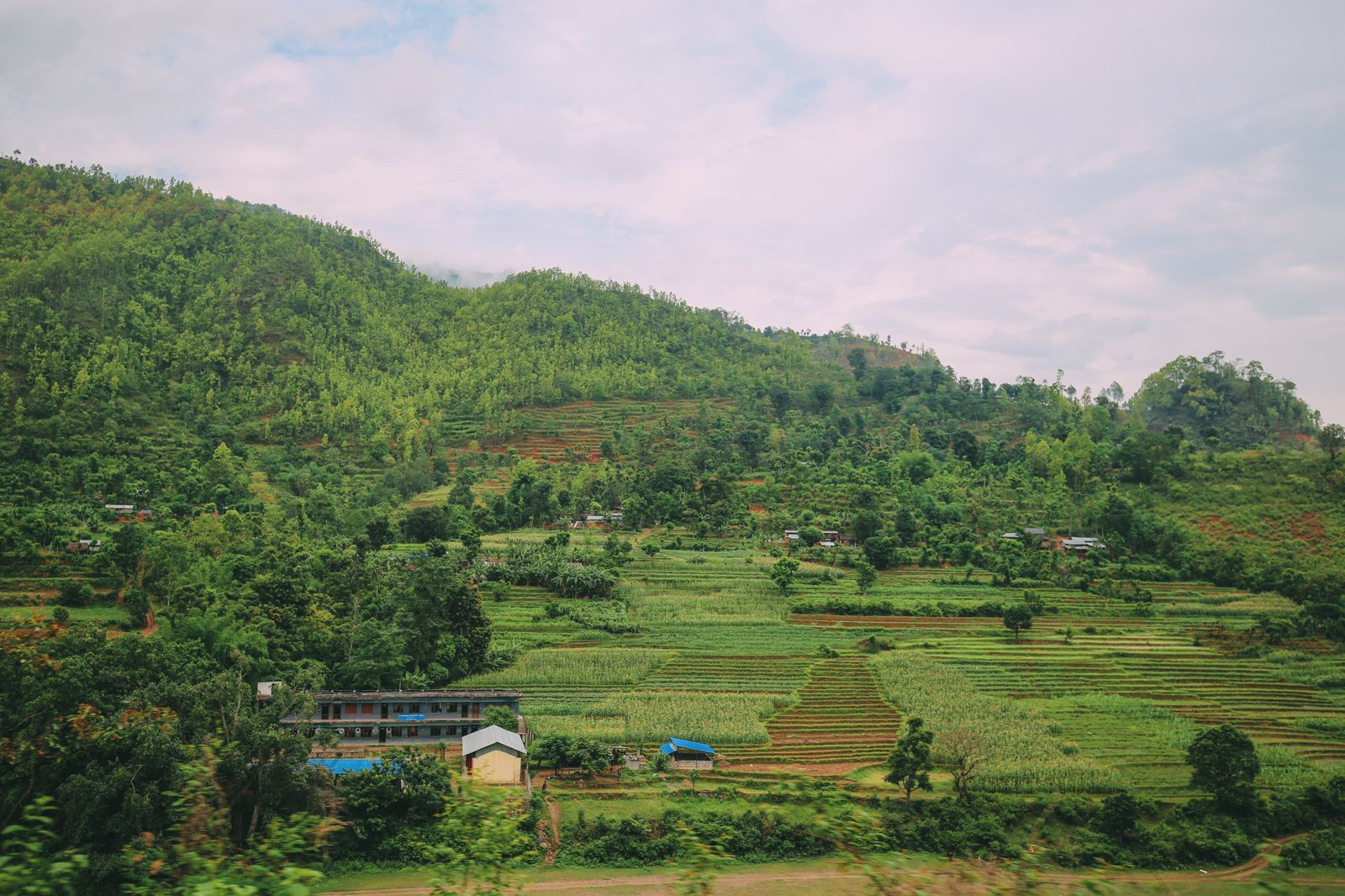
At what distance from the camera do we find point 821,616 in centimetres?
3622

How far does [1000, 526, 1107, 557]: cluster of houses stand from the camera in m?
44.7

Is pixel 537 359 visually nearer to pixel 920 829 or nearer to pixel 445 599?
pixel 445 599

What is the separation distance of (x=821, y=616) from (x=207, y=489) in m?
A: 32.3

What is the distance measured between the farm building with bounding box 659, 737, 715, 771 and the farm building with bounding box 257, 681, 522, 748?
5.06 metres

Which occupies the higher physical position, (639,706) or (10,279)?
(10,279)

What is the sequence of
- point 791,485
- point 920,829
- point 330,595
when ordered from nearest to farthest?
point 920,829, point 330,595, point 791,485

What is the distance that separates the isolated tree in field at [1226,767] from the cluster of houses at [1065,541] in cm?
2425

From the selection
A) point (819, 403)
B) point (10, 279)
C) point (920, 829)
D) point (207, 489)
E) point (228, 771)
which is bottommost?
point (920, 829)

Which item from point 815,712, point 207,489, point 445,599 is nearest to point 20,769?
point 445,599

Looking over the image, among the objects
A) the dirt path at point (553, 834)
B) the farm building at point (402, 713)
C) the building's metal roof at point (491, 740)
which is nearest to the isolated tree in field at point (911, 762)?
the dirt path at point (553, 834)

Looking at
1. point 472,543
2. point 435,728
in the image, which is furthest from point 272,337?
point 435,728

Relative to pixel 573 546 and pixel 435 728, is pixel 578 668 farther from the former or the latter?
pixel 573 546

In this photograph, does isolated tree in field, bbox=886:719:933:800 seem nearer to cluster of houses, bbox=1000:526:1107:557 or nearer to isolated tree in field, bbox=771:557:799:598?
isolated tree in field, bbox=771:557:799:598

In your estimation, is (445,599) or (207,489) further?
(207,489)
